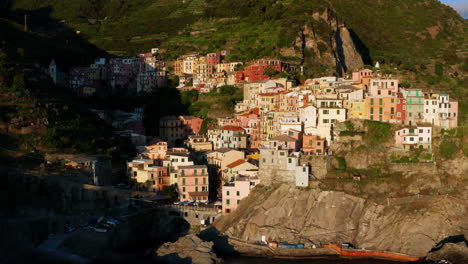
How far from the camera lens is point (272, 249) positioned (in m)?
46.4

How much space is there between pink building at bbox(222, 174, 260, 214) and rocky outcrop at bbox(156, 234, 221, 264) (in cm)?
575

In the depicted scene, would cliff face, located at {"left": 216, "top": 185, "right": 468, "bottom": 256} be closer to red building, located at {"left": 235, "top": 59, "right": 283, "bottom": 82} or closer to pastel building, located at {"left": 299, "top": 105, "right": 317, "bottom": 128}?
pastel building, located at {"left": 299, "top": 105, "right": 317, "bottom": 128}

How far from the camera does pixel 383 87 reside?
57.1 metres

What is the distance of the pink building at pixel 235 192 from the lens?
51.2 metres

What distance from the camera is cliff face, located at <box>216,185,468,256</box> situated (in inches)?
1826

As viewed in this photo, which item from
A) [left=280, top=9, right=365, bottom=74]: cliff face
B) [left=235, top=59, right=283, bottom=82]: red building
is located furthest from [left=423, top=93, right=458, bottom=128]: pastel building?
[left=280, top=9, right=365, bottom=74]: cliff face

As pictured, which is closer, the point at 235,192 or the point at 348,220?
the point at 348,220

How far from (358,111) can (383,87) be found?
146 inches

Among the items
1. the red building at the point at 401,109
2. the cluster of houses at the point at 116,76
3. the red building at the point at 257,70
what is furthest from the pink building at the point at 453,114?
the cluster of houses at the point at 116,76

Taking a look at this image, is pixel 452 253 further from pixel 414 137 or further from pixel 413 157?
pixel 414 137

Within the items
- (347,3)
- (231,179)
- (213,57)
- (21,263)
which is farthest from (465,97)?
(347,3)

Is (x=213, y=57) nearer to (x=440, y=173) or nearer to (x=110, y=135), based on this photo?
(x=110, y=135)

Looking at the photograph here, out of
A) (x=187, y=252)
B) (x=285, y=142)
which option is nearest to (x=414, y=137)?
(x=285, y=142)

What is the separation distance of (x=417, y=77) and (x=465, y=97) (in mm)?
6930
